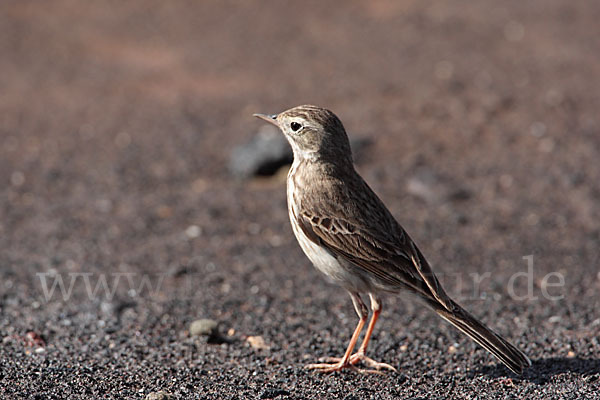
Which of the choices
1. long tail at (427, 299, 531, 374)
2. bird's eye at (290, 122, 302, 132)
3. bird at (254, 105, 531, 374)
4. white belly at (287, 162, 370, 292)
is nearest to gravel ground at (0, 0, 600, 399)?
long tail at (427, 299, 531, 374)

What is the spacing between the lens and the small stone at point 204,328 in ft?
22.3

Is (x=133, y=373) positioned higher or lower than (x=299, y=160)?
lower

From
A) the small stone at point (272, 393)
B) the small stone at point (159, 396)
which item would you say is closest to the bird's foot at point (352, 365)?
the small stone at point (272, 393)

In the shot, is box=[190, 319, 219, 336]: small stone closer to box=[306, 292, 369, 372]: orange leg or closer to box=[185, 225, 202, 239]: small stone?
box=[306, 292, 369, 372]: orange leg

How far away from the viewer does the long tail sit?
224 inches

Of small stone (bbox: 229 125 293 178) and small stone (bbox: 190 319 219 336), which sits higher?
small stone (bbox: 229 125 293 178)

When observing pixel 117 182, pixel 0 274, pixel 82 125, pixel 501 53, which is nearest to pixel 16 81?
pixel 82 125

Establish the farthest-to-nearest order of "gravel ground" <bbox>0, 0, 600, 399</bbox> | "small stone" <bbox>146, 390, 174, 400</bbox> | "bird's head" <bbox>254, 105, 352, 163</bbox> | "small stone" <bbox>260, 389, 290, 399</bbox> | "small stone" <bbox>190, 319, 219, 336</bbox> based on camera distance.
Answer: "small stone" <bbox>190, 319, 219, 336</bbox> < "gravel ground" <bbox>0, 0, 600, 399</bbox> < "bird's head" <bbox>254, 105, 352, 163</bbox> < "small stone" <bbox>260, 389, 290, 399</bbox> < "small stone" <bbox>146, 390, 174, 400</bbox>

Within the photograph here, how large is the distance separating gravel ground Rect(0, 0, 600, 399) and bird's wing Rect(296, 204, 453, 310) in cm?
73

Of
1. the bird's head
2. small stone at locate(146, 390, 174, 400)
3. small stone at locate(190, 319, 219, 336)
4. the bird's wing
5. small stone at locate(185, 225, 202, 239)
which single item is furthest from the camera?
small stone at locate(185, 225, 202, 239)

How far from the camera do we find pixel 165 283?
8.00m

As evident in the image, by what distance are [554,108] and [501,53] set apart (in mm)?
2199

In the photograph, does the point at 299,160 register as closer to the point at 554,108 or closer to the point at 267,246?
the point at 267,246

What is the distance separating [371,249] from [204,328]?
1.65 metres
